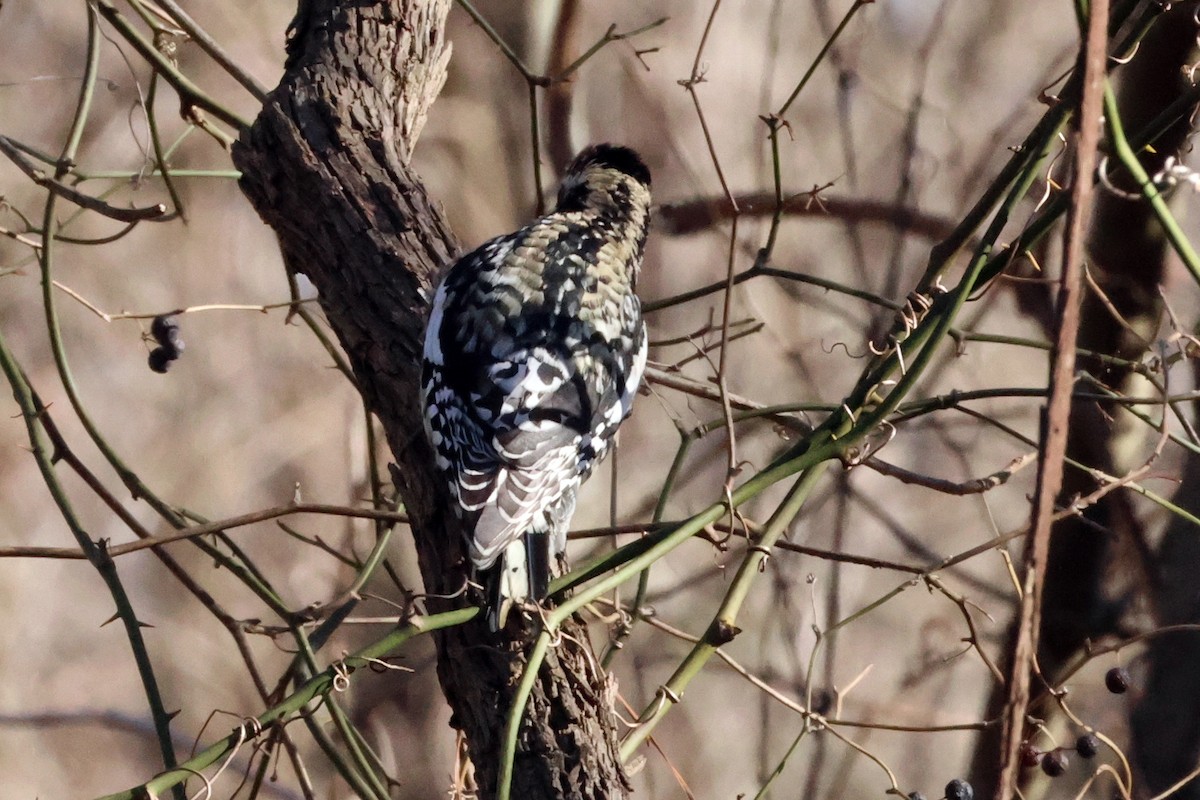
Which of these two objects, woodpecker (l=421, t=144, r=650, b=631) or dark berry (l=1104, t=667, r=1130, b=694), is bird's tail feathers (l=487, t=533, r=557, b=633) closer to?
woodpecker (l=421, t=144, r=650, b=631)

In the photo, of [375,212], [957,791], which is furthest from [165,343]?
[957,791]

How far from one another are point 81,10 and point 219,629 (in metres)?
1.42

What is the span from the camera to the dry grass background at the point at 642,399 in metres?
2.46

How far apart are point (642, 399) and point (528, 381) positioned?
1202 millimetres

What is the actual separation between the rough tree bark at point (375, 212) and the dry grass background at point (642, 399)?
3.05 ft

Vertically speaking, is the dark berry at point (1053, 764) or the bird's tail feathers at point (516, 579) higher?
the bird's tail feathers at point (516, 579)

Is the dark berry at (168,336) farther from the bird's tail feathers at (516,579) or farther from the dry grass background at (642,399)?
the bird's tail feathers at (516,579)

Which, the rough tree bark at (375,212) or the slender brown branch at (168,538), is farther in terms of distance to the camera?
the rough tree bark at (375,212)

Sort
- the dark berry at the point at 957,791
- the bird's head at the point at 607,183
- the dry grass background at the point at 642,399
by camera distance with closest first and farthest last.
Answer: the dark berry at the point at 957,791
the bird's head at the point at 607,183
the dry grass background at the point at 642,399

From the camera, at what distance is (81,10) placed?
2381 millimetres

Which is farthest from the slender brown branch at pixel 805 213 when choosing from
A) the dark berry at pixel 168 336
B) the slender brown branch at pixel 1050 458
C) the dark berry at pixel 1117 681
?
the slender brown branch at pixel 1050 458

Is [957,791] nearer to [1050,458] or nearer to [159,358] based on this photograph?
[1050,458]

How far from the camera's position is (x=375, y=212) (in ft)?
5.13

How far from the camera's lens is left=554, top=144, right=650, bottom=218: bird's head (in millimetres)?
2057
